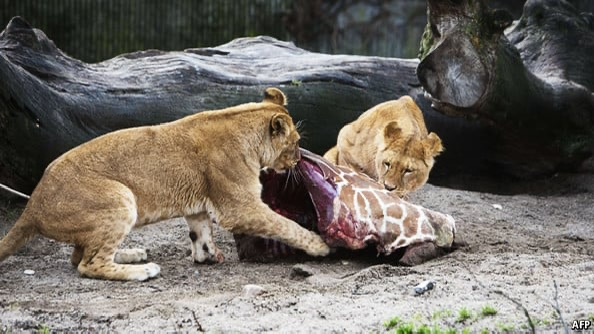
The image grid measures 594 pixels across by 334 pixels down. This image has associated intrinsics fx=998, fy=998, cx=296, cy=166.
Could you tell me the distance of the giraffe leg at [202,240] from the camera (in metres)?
6.38

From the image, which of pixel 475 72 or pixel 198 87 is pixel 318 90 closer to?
pixel 198 87

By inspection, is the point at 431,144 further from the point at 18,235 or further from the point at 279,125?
the point at 18,235

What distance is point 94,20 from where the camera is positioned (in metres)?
14.5

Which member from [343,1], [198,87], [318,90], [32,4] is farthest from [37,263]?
[343,1]

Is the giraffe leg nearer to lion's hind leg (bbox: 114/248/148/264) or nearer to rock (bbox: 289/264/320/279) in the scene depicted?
lion's hind leg (bbox: 114/248/148/264)

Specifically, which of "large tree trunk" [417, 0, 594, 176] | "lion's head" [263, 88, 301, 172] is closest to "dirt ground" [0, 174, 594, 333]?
"lion's head" [263, 88, 301, 172]

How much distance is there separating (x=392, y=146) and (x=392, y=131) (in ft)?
0.36

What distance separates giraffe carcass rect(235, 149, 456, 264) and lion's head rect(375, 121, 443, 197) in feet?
2.01

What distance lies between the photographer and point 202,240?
6391 millimetres

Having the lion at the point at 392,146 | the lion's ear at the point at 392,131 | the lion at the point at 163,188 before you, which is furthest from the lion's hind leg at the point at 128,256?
the lion's ear at the point at 392,131

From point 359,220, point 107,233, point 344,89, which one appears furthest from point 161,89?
point 359,220

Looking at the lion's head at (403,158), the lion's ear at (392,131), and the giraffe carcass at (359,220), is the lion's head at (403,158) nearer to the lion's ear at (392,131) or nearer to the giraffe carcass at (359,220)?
the lion's ear at (392,131)

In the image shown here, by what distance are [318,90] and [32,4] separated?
24.0 ft

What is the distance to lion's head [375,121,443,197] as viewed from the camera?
7.18 metres
